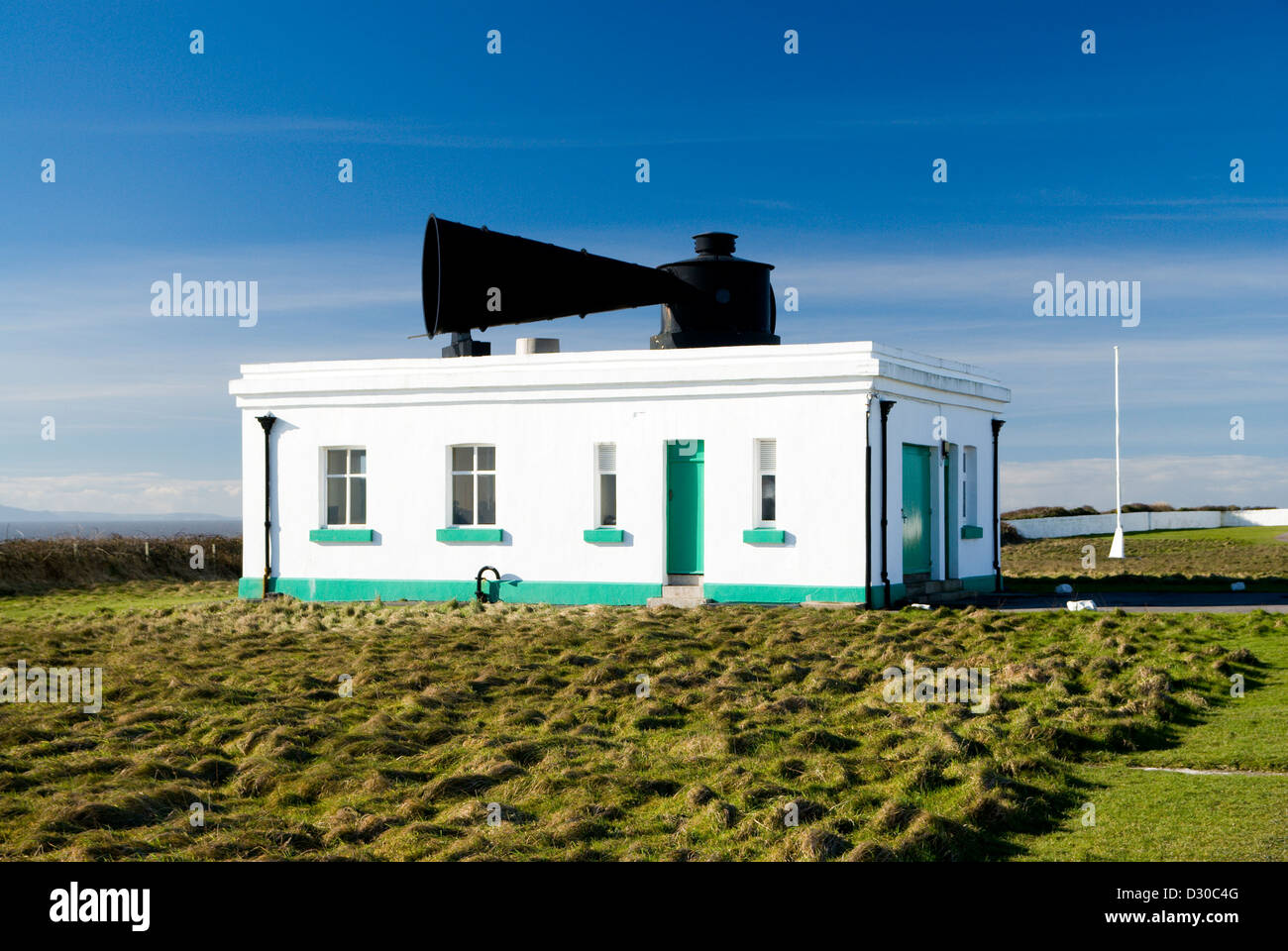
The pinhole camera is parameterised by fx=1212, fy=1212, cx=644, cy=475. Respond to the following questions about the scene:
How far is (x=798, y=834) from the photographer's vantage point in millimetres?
6352

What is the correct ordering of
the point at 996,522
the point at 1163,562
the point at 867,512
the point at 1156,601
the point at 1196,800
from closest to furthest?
the point at 1196,800
the point at 867,512
the point at 1156,601
the point at 996,522
the point at 1163,562

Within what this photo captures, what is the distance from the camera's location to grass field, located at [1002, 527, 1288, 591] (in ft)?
71.1

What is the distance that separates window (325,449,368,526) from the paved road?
32.7 feet

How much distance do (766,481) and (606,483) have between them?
2.49 metres

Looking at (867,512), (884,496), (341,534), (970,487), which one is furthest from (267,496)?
(970,487)

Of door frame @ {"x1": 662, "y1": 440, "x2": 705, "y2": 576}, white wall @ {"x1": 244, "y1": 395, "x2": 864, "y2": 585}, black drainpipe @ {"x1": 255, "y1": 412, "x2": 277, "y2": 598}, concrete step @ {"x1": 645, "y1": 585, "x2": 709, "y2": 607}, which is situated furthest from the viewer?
black drainpipe @ {"x1": 255, "y1": 412, "x2": 277, "y2": 598}

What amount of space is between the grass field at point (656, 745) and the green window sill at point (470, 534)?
3.77 meters

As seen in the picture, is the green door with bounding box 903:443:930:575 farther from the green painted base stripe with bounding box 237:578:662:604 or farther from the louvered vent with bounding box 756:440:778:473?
the green painted base stripe with bounding box 237:578:662:604

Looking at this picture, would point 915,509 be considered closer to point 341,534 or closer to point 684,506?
point 684,506

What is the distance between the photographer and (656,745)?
9008 millimetres

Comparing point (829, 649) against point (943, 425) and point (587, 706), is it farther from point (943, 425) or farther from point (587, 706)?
point (943, 425)

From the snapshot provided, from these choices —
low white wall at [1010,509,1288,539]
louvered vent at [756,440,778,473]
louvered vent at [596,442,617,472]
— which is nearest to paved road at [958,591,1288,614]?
louvered vent at [756,440,778,473]

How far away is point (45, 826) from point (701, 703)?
5.27m
